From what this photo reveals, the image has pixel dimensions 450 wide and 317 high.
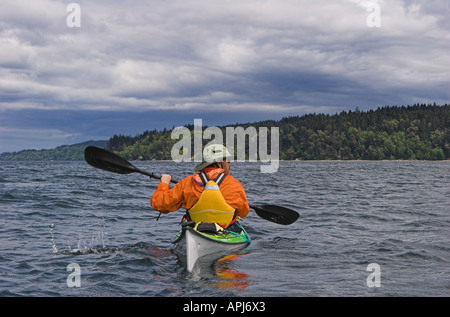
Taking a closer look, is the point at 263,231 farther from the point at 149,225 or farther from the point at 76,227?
the point at 76,227

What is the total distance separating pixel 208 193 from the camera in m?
7.96

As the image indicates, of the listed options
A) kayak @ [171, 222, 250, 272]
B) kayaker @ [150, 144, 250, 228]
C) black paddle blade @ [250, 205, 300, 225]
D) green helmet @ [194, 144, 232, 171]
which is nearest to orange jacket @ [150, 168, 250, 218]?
kayaker @ [150, 144, 250, 228]

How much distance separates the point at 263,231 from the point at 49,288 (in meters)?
6.84

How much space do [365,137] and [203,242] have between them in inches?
6160

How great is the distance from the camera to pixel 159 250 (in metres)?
9.47

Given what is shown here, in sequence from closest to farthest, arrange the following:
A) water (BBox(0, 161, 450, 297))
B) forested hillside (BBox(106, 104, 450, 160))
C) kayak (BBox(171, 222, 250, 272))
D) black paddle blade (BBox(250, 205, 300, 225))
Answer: water (BBox(0, 161, 450, 297)) < kayak (BBox(171, 222, 250, 272)) < black paddle blade (BBox(250, 205, 300, 225)) < forested hillside (BBox(106, 104, 450, 160))

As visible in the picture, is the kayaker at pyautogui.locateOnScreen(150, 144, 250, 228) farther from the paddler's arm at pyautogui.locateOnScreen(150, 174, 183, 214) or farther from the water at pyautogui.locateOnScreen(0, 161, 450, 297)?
the water at pyautogui.locateOnScreen(0, 161, 450, 297)

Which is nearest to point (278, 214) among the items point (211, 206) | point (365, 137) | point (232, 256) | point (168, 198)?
point (232, 256)

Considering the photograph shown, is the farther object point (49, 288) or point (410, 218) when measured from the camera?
point (410, 218)

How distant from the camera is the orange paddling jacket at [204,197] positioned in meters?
8.03

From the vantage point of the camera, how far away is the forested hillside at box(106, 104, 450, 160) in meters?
149

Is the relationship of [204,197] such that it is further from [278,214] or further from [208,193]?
[278,214]
